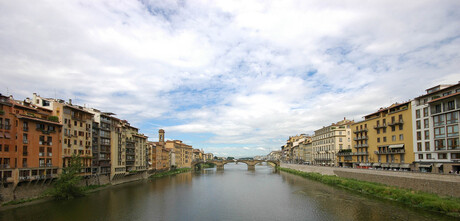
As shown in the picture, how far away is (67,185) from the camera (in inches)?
1580

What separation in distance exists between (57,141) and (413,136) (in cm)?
5535

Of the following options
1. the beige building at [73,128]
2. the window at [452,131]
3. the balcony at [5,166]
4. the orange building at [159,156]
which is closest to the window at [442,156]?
the window at [452,131]

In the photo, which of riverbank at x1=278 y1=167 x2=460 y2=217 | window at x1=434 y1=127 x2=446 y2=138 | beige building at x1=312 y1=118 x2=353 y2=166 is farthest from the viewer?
beige building at x1=312 y1=118 x2=353 y2=166

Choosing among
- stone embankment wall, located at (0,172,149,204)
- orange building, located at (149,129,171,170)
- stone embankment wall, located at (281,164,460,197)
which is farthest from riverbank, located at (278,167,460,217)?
orange building, located at (149,129,171,170)

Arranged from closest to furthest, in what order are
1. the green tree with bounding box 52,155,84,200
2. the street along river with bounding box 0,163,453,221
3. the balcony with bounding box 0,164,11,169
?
the street along river with bounding box 0,163,453,221 < the balcony with bounding box 0,164,11,169 < the green tree with bounding box 52,155,84,200

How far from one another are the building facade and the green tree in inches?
2026

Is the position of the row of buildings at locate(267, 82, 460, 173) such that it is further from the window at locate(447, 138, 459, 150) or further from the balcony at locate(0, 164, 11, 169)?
the balcony at locate(0, 164, 11, 169)

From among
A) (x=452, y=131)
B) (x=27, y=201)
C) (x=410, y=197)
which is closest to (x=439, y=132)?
(x=452, y=131)

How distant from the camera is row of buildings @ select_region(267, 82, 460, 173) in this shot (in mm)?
36844

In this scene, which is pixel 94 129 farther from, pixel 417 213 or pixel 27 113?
pixel 417 213

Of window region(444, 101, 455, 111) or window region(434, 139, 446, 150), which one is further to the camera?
window region(434, 139, 446, 150)

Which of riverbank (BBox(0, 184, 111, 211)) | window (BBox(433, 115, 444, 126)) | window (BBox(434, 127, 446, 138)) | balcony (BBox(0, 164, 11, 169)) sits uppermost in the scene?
window (BBox(433, 115, 444, 126))

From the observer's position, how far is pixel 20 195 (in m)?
35.6

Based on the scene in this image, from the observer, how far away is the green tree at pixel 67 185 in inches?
1556
